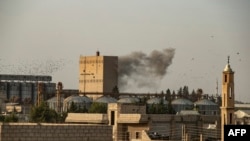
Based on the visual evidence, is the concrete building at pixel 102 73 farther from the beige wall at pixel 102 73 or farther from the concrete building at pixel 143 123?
the concrete building at pixel 143 123

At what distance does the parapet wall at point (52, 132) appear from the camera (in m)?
18.5

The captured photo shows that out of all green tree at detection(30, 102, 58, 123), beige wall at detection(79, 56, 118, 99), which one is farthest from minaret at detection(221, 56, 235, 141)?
beige wall at detection(79, 56, 118, 99)

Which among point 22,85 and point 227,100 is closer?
point 227,100

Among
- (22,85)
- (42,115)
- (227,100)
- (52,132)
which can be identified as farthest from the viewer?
(22,85)

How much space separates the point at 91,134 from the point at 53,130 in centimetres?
87

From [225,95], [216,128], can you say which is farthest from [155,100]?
[225,95]

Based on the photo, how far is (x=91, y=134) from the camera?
1961 cm

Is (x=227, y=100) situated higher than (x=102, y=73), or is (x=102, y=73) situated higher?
(x=102, y=73)

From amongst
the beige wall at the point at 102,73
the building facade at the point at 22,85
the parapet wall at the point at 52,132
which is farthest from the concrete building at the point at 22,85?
the parapet wall at the point at 52,132

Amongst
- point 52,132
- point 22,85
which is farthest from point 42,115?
point 22,85

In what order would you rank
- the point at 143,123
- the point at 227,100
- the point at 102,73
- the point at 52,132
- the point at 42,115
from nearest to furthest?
the point at 52,132
the point at 227,100
the point at 143,123
the point at 42,115
the point at 102,73

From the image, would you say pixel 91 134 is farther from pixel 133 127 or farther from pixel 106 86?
pixel 106 86

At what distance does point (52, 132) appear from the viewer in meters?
19.0

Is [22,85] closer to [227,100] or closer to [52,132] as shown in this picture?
[227,100]
